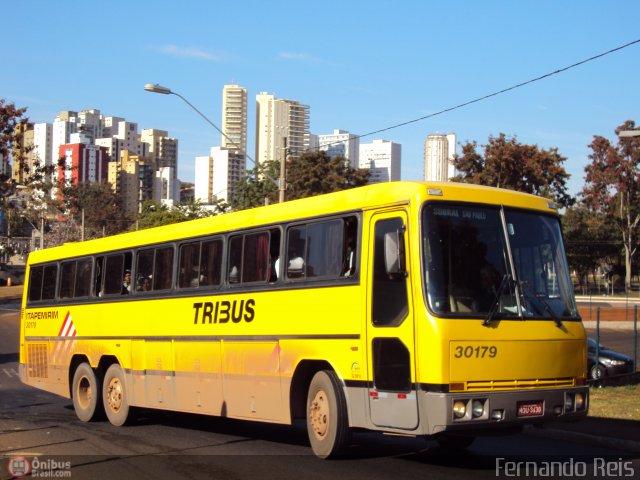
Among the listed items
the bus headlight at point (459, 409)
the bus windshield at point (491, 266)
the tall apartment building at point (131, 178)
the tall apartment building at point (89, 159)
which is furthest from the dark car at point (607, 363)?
the tall apartment building at point (131, 178)

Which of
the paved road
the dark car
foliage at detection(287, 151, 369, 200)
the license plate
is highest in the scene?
foliage at detection(287, 151, 369, 200)

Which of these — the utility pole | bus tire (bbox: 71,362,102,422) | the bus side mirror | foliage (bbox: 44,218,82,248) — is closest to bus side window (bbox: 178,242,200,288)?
bus tire (bbox: 71,362,102,422)

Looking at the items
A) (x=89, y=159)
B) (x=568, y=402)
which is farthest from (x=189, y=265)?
(x=89, y=159)

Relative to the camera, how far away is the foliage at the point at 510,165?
5697 centimetres

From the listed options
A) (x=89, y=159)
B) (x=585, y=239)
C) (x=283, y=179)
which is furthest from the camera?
(x=89, y=159)

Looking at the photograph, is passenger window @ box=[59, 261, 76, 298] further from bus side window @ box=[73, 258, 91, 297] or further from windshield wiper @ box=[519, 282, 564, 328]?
windshield wiper @ box=[519, 282, 564, 328]

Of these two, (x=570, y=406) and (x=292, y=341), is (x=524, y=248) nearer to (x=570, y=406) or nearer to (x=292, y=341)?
(x=570, y=406)

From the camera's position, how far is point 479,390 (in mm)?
8695

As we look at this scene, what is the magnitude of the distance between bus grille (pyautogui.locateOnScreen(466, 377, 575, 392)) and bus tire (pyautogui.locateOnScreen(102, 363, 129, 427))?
7.50 meters

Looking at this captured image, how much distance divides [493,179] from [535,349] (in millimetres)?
49675

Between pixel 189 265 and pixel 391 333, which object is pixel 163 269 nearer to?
pixel 189 265

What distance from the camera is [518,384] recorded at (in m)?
8.93

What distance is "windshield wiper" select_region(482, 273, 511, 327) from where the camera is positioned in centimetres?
883

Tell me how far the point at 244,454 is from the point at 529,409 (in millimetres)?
3789
